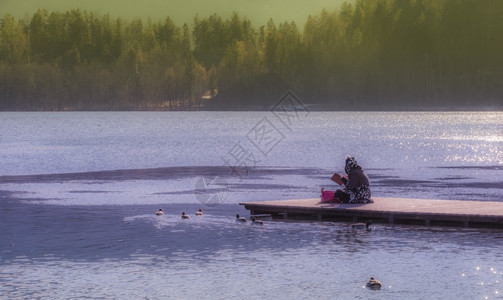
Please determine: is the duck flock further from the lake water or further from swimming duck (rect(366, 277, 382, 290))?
swimming duck (rect(366, 277, 382, 290))

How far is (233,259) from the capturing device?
23.3 metres

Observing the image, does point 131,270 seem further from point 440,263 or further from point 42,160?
point 42,160

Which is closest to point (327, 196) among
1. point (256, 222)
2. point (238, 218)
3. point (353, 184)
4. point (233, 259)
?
point (353, 184)

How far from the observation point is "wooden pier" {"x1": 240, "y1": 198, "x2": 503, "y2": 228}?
2772 cm

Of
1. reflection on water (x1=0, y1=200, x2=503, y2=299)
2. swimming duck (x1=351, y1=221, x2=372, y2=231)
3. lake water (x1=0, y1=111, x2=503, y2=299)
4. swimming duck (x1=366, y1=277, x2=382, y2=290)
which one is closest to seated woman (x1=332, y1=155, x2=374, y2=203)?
reflection on water (x1=0, y1=200, x2=503, y2=299)

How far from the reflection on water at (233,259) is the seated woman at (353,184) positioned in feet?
4.45

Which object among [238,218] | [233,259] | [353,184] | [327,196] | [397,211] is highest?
[353,184]

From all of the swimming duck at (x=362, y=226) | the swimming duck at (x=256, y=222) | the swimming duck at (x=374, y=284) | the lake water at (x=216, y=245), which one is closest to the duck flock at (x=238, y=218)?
the swimming duck at (x=256, y=222)

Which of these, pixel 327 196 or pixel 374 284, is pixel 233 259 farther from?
pixel 327 196

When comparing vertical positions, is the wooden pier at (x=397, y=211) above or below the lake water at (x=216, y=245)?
above

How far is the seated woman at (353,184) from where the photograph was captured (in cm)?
2972

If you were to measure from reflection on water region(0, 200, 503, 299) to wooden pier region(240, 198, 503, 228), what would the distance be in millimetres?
324

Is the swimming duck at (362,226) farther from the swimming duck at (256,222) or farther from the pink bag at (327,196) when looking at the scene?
the swimming duck at (256,222)

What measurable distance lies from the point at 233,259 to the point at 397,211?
7358 mm
